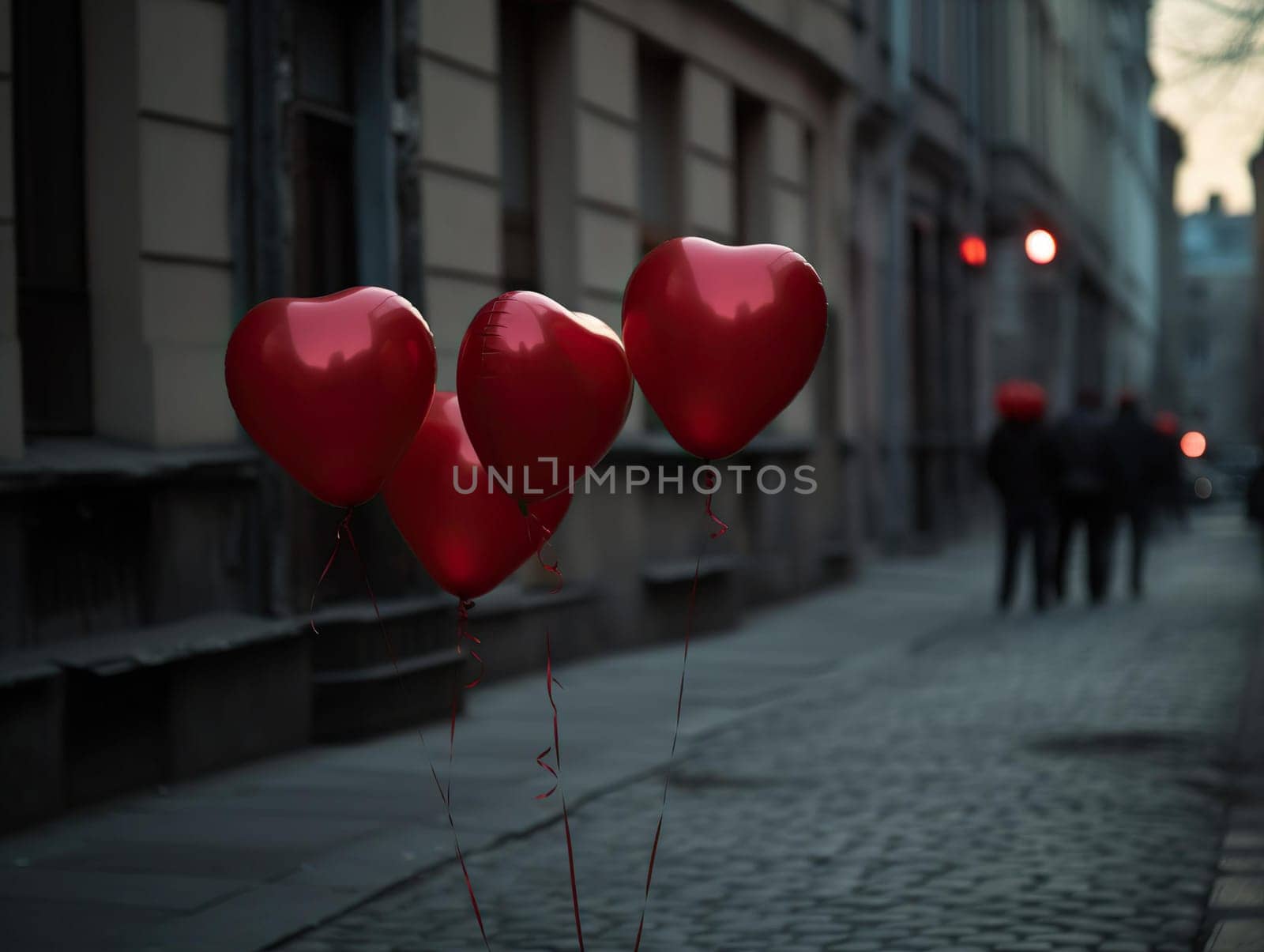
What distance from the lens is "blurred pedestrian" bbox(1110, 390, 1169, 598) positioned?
18.2 meters

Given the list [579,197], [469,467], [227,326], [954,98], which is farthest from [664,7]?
[954,98]

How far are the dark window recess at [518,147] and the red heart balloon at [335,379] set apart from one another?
7956mm

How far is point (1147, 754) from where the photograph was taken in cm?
866

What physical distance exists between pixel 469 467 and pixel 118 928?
1.88 meters

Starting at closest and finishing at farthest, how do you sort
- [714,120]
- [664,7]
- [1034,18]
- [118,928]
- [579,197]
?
[118,928], [579,197], [664,7], [714,120], [1034,18]

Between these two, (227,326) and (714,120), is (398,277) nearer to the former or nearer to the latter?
(227,326)

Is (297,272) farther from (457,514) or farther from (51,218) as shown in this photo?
(457,514)

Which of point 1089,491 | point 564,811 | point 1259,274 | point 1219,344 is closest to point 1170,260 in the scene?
point 1259,274

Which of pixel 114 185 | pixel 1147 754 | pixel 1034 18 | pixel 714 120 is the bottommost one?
pixel 1147 754

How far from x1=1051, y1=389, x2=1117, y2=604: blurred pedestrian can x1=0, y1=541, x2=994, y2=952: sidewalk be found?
5193mm

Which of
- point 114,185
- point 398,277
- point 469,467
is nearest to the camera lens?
point 469,467

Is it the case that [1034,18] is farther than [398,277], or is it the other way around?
[1034,18]

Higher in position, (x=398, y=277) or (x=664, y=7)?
(x=664, y=7)

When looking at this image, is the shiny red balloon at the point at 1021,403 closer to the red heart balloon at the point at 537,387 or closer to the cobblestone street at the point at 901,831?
the cobblestone street at the point at 901,831
